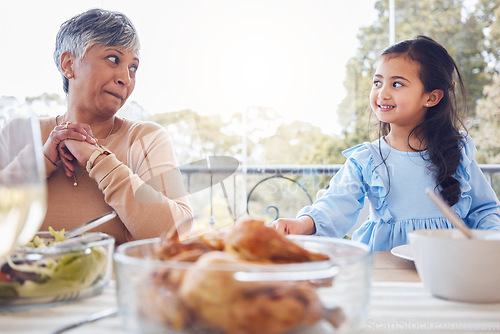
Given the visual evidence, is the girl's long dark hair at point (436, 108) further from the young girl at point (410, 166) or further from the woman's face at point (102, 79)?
the woman's face at point (102, 79)

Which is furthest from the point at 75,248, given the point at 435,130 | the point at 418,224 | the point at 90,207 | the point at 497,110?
the point at 497,110

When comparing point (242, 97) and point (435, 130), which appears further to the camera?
point (242, 97)

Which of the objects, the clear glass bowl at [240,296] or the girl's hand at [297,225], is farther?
the girl's hand at [297,225]

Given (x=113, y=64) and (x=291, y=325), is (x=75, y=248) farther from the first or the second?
(x=113, y=64)

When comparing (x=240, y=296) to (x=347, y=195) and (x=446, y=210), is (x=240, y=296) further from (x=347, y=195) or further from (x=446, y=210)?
(x=347, y=195)

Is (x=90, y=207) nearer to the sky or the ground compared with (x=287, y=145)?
nearer to the sky

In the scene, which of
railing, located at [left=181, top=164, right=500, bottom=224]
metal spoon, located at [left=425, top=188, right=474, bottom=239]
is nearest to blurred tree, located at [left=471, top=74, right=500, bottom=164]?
railing, located at [left=181, top=164, right=500, bottom=224]

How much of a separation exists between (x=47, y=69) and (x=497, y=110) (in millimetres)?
4187

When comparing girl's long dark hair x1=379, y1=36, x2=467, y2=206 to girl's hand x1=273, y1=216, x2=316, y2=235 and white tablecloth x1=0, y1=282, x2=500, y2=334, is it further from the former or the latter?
white tablecloth x1=0, y1=282, x2=500, y2=334

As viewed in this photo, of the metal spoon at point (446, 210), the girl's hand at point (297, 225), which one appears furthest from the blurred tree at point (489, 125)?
the metal spoon at point (446, 210)

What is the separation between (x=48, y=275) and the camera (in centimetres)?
50

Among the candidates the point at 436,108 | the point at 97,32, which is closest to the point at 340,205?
the point at 436,108

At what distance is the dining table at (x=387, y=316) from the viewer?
1.40 ft

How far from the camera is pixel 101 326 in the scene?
43cm
